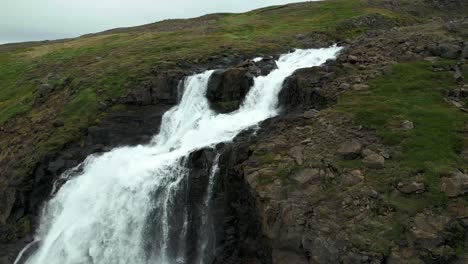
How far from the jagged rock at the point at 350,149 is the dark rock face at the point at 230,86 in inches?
485

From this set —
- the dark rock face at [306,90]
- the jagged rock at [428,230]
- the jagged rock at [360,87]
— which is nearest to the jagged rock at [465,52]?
the jagged rock at [360,87]

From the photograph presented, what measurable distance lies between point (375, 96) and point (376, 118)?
294 centimetres

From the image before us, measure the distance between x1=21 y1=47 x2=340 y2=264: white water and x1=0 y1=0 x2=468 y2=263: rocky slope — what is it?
1354mm

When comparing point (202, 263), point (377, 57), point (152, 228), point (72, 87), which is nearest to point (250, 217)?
point (202, 263)

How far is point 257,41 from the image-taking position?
1918 inches

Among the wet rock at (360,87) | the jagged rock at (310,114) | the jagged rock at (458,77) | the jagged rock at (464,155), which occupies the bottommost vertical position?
the jagged rock at (464,155)

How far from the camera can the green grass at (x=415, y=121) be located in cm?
1908

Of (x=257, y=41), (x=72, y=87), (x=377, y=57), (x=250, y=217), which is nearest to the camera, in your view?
(x=250, y=217)

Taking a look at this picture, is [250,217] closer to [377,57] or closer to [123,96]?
[377,57]

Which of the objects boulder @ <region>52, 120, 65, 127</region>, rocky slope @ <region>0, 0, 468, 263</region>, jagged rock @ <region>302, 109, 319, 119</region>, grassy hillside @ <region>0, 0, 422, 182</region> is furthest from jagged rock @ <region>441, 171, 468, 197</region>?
boulder @ <region>52, 120, 65, 127</region>

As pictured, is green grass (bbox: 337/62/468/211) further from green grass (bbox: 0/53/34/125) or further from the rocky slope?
green grass (bbox: 0/53/34/125)

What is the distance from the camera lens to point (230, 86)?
34.1 meters

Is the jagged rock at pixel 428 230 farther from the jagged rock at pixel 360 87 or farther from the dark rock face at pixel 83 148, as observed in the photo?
the dark rock face at pixel 83 148

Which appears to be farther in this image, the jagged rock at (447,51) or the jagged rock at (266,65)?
the jagged rock at (266,65)
